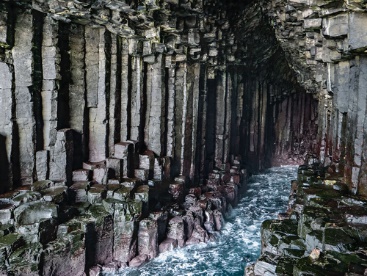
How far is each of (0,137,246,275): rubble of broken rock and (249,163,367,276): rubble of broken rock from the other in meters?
4.73

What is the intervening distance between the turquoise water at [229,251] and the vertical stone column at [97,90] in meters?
5.11

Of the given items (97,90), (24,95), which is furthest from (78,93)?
(24,95)

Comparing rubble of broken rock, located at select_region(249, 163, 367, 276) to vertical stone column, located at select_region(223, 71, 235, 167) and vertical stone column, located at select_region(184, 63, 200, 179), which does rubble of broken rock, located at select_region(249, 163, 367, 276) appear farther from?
vertical stone column, located at select_region(223, 71, 235, 167)

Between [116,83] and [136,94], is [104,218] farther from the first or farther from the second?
[136,94]

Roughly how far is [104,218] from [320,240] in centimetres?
689

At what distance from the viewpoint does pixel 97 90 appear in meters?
14.1

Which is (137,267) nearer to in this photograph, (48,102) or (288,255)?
(288,255)

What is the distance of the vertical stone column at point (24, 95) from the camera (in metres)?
11.7

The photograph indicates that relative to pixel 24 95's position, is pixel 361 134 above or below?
below

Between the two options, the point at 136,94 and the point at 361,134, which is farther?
the point at 136,94

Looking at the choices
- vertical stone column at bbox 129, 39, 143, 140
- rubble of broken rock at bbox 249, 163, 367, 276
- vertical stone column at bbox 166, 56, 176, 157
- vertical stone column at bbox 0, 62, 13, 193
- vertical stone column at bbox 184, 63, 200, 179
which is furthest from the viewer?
vertical stone column at bbox 184, 63, 200, 179

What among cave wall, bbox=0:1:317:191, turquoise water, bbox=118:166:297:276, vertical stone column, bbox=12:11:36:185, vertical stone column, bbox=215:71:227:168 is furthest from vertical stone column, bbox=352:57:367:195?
vertical stone column, bbox=12:11:36:185

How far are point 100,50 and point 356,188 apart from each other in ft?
35.2

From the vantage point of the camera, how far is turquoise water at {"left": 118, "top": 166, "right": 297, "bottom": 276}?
11.4 meters
